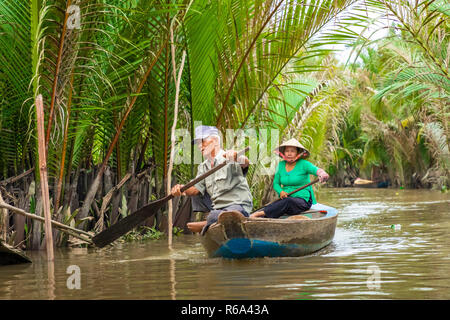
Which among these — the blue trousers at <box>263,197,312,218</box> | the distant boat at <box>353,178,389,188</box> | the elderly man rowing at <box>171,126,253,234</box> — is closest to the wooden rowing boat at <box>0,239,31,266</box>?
the elderly man rowing at <box>171,126,253,234</box>

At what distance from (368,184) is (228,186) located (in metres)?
25.0

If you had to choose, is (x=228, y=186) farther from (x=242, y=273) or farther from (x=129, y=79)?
(x=129, y=79)

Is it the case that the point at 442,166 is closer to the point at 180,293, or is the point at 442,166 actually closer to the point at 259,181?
the point at 259,181

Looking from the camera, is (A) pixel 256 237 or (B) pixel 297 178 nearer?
(A) pixel 256 237

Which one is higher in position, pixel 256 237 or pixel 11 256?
pixel 256 237

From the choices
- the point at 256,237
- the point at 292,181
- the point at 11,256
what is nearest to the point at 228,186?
the point at 256,237

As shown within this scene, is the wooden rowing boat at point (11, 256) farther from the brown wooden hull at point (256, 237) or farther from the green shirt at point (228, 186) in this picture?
the green shirt at point (228, 186)

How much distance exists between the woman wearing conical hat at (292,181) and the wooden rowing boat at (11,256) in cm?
263

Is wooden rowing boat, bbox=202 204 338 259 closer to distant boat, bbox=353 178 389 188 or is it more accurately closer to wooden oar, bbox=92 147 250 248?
wooden oar, bbox=92 147 250 248

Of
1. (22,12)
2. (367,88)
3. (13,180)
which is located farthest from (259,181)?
(367,88)

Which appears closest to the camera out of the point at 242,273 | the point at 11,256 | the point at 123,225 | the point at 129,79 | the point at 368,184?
the point at 242,273

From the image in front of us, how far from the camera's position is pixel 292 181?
7957mm

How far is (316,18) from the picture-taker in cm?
762
